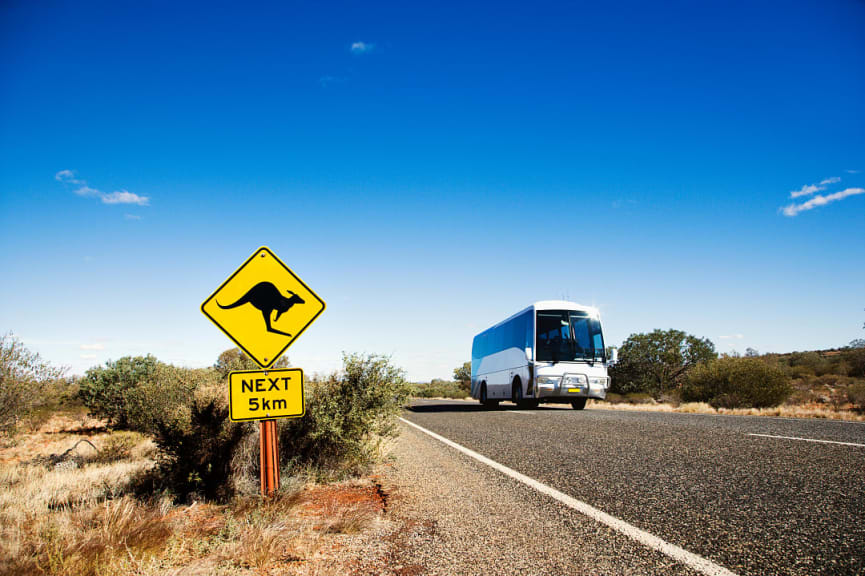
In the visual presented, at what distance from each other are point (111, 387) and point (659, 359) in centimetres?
3735

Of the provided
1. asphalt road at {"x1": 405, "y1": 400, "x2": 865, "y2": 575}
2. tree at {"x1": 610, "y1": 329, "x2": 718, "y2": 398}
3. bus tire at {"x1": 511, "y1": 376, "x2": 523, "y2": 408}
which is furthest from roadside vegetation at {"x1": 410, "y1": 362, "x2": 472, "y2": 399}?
asphalt road at {"x1": 405, "y1": 400, "x2": 865, "y2": 575}

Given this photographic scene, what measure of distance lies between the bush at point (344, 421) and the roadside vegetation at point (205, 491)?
Answer: 14 millimetres

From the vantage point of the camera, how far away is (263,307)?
4465mm

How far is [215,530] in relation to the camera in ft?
12.7

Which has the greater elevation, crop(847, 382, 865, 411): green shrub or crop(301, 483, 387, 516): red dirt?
crop(301, 483, 387, 516): red dirt

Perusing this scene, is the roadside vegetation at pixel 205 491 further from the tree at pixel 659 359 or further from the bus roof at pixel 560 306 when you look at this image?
the tree at pixel 659 359

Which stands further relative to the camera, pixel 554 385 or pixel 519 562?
pixel 554 385

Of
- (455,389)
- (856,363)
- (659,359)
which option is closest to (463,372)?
(455,389)

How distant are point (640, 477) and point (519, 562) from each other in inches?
108

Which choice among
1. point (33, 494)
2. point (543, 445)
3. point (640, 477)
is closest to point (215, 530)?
point (33, 494)

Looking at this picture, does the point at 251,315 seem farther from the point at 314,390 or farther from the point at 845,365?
the point at 845,365

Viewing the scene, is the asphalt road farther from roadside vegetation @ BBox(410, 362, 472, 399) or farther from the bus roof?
roadside vegetation @ BBox(410, 362, 472, 399)

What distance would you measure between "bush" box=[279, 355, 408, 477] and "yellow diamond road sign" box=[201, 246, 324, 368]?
164 centimetres

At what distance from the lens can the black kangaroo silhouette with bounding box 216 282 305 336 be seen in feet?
14.6
